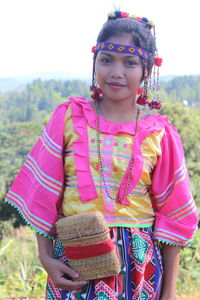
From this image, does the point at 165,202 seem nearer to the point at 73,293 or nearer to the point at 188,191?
the point at 188,191

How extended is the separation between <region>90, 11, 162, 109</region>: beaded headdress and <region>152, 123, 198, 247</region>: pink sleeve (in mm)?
190

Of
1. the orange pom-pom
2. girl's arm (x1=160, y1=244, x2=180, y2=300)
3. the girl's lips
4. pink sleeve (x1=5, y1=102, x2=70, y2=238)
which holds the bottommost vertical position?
girl's arm (x1=160, y1=244, x2=180, y2=300)

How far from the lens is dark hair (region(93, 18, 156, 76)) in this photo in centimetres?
159

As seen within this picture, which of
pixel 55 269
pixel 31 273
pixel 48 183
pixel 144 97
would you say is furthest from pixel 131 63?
pixel 31 273

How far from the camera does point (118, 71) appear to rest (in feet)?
5.10

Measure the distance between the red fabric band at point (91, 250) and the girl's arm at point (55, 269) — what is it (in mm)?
78

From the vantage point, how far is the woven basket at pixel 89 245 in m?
1.42

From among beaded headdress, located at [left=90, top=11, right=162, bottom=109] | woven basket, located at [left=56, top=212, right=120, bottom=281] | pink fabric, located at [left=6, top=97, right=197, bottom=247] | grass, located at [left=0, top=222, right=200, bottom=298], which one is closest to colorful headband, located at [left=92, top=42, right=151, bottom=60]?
beaded headdress, located at [left=90, top=11, right=162, bottom=109]

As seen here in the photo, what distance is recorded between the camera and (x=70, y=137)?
1.60 m

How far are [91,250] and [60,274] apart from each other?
0.58ft

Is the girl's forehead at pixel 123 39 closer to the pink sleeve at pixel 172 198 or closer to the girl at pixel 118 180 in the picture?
the girl at pixel 118 180

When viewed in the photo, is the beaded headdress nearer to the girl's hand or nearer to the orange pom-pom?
the orange pom-pom

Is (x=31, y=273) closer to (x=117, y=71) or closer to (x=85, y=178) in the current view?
(x=85, y=178)

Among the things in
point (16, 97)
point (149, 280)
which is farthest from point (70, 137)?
point (16, 97)
